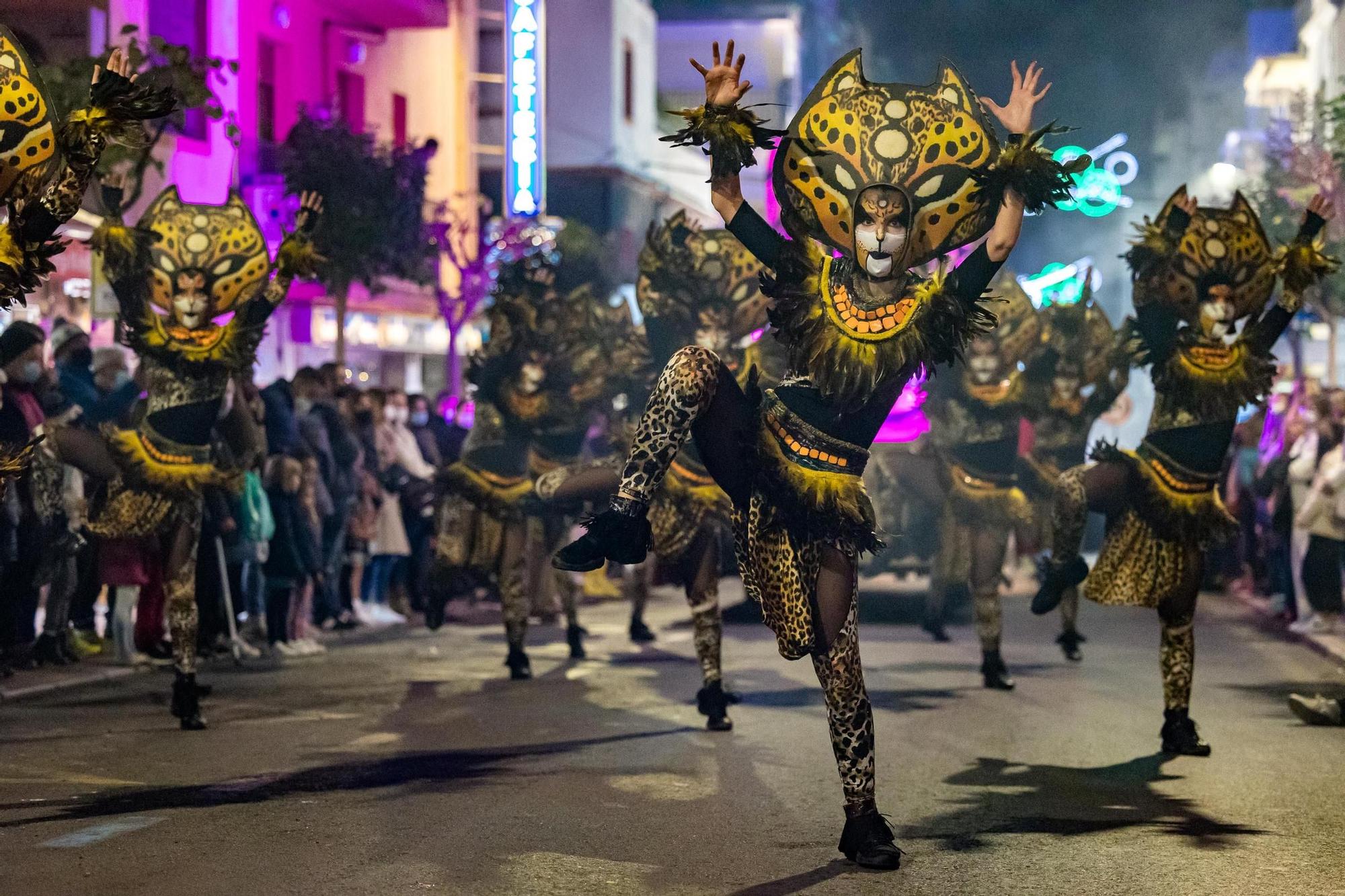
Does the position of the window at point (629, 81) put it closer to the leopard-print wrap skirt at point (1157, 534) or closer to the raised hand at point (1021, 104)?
the leopard-print wrap skirt at point (1157, 534)

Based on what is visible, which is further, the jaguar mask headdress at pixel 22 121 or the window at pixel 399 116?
the window at pixel 399 116

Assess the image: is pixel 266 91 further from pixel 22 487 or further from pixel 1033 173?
pixel 1033 173

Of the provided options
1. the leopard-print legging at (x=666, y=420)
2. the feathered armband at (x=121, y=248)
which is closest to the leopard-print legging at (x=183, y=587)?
the feathered armband at (x=121, y=248)

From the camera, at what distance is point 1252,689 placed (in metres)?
11.9

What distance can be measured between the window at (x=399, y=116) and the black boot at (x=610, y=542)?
29.4 metres

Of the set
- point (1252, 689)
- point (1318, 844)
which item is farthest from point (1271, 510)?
point (1318, 844)

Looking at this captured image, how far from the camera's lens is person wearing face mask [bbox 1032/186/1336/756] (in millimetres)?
9391

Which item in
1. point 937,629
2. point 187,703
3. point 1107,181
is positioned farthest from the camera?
point 1107,181

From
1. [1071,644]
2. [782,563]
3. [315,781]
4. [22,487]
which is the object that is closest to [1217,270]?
[782,563]

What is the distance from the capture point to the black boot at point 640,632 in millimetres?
15102

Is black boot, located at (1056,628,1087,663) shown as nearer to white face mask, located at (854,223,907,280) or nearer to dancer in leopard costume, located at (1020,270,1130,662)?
dancer in leopard costume, located at (1020,270,1130,662)

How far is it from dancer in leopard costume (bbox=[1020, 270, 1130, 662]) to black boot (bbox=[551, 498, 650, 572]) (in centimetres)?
772

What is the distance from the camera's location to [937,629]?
14.9 metres

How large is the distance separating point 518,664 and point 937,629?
3982 millimetres
